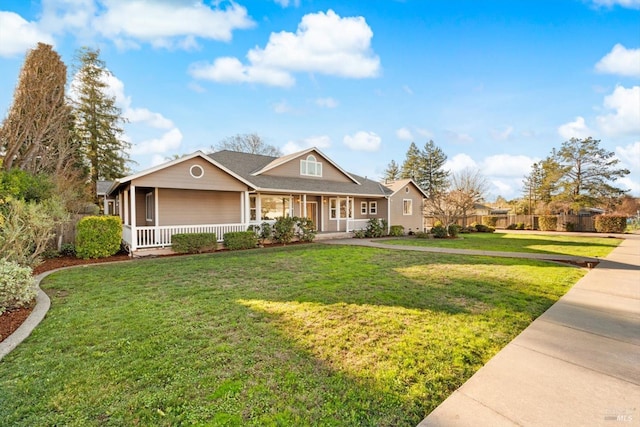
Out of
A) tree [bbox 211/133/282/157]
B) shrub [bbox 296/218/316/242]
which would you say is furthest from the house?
tree [bbox 211/133/282/157]

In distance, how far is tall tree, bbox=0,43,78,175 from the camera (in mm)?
13812

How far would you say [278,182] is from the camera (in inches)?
667

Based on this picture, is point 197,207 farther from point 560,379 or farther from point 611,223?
point 611,223

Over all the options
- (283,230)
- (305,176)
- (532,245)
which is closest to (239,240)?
(283,230)

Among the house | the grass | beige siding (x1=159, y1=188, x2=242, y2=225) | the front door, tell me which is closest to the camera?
the grass

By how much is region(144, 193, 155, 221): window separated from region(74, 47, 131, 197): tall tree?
50.4ft

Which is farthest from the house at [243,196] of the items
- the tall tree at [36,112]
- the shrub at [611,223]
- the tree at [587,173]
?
the tree at [587,173]

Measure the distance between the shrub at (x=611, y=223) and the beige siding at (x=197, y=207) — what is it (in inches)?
1271

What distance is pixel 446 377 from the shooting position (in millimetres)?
3020

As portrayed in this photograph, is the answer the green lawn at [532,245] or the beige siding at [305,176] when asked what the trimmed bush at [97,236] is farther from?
the green lawn at [532,245]

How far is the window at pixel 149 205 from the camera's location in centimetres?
1513

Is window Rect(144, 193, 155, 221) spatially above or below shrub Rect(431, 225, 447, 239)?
above

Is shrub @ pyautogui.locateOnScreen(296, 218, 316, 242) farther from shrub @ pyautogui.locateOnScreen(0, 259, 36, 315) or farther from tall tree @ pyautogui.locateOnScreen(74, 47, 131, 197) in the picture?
tall tree @ pyautogui.locateOnScreen(74, 47, 131, 197)

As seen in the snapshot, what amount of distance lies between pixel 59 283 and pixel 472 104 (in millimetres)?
21166
